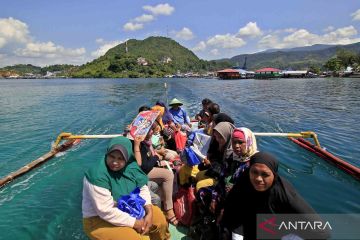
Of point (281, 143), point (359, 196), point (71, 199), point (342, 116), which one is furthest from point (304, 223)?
point (342, 116)

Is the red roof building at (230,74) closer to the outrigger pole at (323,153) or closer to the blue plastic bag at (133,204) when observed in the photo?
the outrigger pole at (323,153)

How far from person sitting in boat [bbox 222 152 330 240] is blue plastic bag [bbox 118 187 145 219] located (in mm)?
1037

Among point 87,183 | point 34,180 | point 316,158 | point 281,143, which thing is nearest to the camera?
point 87,183

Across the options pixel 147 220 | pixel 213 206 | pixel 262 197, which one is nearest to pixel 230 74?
pixel 213 206

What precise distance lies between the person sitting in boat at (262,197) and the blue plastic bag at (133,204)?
104 centimetres

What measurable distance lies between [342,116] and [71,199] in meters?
14.9

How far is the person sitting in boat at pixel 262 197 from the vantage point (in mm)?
2436

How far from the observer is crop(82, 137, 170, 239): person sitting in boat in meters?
2.89

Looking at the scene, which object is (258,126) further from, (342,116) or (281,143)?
(342,116)

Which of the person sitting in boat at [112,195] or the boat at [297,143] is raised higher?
the person sitting in boat at [112,195]

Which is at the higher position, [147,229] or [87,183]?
[87,183]

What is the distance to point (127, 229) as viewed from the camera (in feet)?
10.0

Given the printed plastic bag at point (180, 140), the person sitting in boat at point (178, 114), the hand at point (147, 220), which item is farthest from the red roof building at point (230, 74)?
the hand at point (147, 220)

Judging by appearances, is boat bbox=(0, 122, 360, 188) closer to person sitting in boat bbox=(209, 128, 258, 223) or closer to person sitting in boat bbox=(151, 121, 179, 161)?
person sitting in boat bbox=(151, 121, 179, 161)
